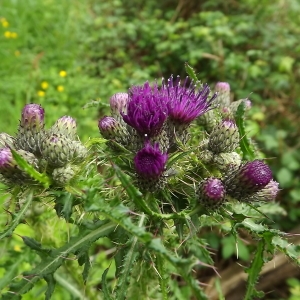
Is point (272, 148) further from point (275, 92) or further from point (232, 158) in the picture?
point (232, 158)

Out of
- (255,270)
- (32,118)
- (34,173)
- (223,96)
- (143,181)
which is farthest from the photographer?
(223,96)

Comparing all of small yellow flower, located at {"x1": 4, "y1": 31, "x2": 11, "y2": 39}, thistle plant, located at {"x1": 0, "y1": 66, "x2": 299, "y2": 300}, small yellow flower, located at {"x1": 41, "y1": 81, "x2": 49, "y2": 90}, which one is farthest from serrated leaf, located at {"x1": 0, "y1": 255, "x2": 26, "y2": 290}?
small yellow flower, located at {"x1": 4, "y1": 31, "x2": 11, "y2": 39}

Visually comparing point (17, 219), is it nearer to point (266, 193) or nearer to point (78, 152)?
point (78, 152)

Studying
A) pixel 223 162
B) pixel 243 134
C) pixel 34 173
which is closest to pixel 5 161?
pixel 34 173

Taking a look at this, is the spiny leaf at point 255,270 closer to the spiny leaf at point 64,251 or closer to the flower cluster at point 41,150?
the spiny leaf at point 64,251

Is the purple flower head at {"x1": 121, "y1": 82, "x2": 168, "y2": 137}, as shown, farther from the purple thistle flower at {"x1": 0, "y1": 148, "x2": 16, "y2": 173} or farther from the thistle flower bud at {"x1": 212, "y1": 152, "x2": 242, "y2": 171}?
the purple thistle flower at {"x1": 0, "y1": 148, "x2": 16, "y2": 173}

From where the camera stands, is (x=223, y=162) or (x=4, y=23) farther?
(x=4, y=23)

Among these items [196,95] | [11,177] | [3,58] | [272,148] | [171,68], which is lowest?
[272,148]

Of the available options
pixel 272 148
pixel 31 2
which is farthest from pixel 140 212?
pixel 31 2
